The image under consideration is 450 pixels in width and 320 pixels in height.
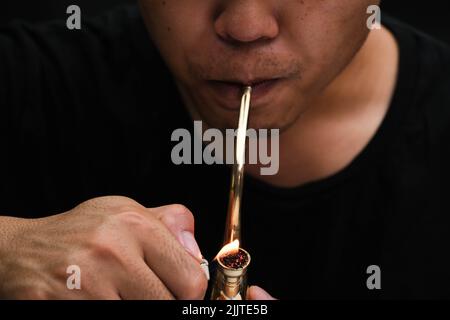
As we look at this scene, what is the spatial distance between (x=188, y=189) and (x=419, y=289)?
16.3 inches

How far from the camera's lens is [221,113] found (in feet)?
2.61

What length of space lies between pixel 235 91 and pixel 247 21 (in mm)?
119

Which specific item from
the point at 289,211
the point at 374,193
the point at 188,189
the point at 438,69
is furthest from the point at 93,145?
the point at 438,69

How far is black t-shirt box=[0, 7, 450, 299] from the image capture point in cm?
96

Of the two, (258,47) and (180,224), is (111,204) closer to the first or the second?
(180,224)

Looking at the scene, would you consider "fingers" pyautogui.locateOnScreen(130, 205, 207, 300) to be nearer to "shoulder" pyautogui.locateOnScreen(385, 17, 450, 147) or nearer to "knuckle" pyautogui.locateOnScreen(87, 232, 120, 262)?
"knuckle" pyautogui.locateOnScreen(87, 232, 120, 262)

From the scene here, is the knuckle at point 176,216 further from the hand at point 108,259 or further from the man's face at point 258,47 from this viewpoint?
the man's face at point 258,47

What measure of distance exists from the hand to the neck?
41 cm

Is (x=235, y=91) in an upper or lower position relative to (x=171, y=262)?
upper

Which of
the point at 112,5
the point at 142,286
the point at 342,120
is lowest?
the point at 142,286

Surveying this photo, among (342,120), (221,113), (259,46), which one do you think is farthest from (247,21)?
(342,120)

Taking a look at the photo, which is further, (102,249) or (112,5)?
(112,5)

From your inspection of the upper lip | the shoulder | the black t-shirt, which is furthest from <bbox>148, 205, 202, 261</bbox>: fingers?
the shoulder

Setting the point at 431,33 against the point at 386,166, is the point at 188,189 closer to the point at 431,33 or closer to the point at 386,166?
the point at 386,166
